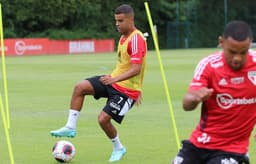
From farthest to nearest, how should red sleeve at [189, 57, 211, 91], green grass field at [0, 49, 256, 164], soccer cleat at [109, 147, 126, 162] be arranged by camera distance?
green grass field at [0, 49, 256, 164]
soccer cleat at [109, 147, 126, 162]
red sleeve at [189, 57, 211, 91]

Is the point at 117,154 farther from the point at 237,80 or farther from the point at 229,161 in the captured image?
the point at 237,80

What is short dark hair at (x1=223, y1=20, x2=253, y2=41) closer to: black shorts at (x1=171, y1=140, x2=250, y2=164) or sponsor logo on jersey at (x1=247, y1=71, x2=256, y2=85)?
sponsor logo on jersey at (x1=247, y1=71, x2=256, y2=85)

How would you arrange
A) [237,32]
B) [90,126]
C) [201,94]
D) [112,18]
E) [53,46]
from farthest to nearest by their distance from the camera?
[112,18] → [53,46] → [90,126] → [237,32] → [201,94]

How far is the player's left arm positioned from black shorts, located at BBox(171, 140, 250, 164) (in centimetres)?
365

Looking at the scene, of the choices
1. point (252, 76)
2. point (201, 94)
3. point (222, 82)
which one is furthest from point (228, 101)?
point (201, 94)

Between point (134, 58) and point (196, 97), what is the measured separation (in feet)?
14.5

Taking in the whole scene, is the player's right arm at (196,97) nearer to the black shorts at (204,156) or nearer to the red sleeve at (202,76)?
the red sleeve at (202,76)

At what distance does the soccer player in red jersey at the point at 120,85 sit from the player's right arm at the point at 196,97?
4.16 metres

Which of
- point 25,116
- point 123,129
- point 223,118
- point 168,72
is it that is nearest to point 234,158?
point 223,118

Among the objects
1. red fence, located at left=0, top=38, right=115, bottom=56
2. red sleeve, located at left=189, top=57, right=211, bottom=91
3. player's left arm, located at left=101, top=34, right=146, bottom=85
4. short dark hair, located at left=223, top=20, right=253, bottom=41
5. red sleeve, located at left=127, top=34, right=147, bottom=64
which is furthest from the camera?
red fence, located at left=0, top=38, right=115, bottom=56

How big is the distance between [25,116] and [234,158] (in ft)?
33.6

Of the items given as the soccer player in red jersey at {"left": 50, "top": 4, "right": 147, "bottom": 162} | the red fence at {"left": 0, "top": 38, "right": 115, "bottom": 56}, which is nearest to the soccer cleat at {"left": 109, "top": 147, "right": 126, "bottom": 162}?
the soccer player in red jersey at {"left": 50, "top": 4, "right": 147, "bottom": 162}

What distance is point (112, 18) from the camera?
7144 cm

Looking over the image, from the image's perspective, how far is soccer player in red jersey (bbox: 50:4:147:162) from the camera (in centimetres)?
1007
